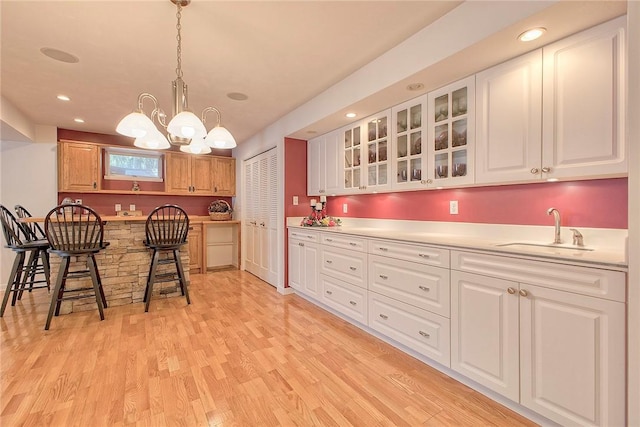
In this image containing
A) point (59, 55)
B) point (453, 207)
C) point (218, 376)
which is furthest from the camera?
point (453, 207)

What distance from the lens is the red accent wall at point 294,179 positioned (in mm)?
3900

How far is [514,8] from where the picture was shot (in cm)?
152

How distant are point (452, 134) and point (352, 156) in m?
1.24

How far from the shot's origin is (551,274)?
143 centimetres

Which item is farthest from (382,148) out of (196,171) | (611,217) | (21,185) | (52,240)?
(21,185)

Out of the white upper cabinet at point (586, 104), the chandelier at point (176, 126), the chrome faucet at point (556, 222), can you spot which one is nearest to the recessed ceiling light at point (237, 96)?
the chandelier at point (176, 126)

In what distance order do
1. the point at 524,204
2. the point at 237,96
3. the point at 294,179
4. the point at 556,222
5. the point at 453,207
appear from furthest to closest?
the point at 294,179
the point at 237,96
the point at 453,207
the point at 524,204
the point at 556,222

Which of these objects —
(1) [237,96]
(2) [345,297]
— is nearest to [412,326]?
(2) [345,297]

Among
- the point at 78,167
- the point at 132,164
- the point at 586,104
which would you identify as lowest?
the point at 586,104

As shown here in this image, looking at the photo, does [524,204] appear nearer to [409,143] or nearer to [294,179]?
[409,143]

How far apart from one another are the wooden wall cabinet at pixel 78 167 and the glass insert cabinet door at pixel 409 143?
4644mm

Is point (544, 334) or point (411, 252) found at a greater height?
point (411, 252)

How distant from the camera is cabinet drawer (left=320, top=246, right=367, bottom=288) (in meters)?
2.66

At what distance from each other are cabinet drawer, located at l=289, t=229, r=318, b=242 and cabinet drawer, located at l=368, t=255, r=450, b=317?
3.19 feet
